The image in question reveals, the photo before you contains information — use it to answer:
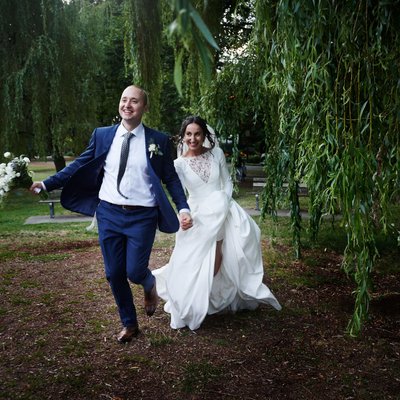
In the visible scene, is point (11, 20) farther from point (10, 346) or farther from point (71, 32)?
point (10, 346)

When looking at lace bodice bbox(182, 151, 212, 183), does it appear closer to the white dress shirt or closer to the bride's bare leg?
the bride's bare leg

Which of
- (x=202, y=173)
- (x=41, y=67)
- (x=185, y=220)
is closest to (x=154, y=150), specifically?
(x=185, y=220)

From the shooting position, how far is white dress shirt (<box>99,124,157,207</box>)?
3368 mm

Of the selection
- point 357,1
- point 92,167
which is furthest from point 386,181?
point 92,167

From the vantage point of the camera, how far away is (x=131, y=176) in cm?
339

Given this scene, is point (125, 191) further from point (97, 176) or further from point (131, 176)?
point (97, 176)

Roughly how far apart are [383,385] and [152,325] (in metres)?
1.85

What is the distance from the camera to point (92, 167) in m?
3.47

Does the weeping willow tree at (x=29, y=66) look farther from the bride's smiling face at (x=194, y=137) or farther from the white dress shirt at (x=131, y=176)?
the white dress shirt at (x=131, y=176)

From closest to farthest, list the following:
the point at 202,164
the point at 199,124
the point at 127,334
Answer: the point at 127,334 → the point at 199,124 → the point at 202,164

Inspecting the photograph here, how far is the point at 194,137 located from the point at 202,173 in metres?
0.33

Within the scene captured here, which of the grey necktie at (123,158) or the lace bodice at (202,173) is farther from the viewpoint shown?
the lace bodice at (202,173)

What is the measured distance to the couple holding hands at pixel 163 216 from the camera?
3393 mm

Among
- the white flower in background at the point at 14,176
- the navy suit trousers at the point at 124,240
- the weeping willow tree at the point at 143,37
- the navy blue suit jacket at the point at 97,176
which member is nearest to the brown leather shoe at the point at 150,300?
the navy suit trousers at the point at 124,240
